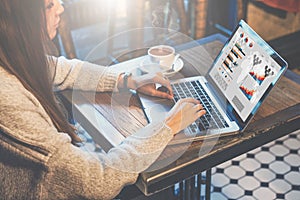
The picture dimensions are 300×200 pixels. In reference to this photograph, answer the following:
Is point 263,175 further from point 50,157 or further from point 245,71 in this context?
point 50,157

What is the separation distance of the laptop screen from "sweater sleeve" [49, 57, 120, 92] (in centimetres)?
38

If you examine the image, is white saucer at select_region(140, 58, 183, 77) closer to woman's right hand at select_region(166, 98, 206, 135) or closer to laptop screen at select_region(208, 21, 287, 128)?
laptop screen at select_region(208, 21, 287, 128)

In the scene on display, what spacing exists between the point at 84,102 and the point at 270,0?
74.0 inches

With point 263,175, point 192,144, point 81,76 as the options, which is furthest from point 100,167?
point 263,175

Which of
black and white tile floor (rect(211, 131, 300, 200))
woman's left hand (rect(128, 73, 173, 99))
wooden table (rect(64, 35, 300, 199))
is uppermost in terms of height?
woman's left hand (rect(128, 73, 173, 99))

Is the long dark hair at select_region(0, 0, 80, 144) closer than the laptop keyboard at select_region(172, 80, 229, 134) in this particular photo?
Yes

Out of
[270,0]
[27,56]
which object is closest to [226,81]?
[27,56]

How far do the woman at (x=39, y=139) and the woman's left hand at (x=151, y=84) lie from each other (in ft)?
0.76

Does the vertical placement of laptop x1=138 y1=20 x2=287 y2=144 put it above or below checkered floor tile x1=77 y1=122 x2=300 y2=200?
above

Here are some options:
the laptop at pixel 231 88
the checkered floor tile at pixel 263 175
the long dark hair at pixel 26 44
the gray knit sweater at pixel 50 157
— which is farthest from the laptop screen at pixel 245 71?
the checkered floor tile at pixel 263 175

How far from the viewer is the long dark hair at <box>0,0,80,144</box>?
1.30 meters

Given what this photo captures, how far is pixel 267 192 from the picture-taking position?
2449 millimetres

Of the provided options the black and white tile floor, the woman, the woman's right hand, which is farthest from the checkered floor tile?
the woman

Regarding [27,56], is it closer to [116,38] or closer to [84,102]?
[84,102]
